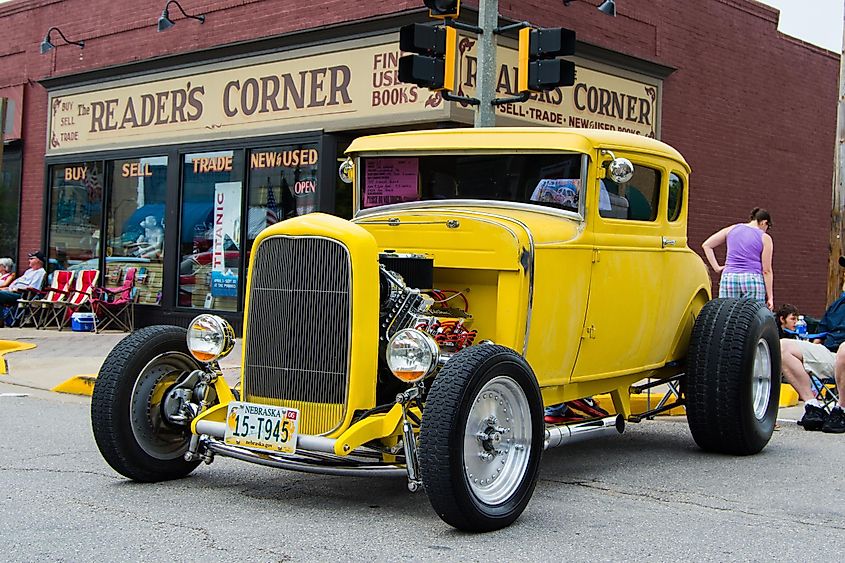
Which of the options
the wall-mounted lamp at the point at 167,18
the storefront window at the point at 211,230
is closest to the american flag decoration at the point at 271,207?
the storefront window at the point at 211,230

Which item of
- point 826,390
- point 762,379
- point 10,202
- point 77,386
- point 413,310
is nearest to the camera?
point 413,310

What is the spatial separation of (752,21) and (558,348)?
13358 millimetres

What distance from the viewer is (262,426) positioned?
17.9ft

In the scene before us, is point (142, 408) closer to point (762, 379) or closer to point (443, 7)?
point (762, 379)

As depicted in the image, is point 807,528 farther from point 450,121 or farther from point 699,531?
point 450,121

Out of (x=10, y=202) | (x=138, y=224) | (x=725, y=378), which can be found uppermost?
(x=10, y=202)

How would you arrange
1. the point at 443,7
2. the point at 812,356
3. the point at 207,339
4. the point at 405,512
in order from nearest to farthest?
the point at 405,512, the point at 207,339, the point at 812,356, the point at 443,7

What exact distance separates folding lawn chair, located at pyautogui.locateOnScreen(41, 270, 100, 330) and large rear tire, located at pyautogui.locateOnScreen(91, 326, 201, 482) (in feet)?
35.6

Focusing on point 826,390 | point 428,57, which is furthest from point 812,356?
point 428,57

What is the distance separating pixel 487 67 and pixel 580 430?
16.0 feet

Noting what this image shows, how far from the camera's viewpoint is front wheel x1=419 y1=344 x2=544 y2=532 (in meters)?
5.00

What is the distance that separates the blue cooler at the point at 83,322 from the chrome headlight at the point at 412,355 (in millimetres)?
12193

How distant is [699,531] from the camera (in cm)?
530

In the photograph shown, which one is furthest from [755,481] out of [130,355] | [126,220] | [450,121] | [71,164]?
[71,164]
